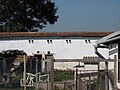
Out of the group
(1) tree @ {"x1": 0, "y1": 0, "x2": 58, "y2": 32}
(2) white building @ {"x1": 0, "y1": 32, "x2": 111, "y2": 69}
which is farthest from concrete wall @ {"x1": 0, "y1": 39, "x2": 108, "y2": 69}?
(1) tree @ {"x1": 0, "y1": 0, "x2": 58, "y2": 32}

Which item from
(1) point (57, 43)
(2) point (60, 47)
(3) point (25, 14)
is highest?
(3) point (25, 14)

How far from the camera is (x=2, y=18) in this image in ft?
163

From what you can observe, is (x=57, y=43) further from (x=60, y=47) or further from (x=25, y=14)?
(x=25, y=14)

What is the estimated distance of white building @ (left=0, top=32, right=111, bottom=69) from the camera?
104ft

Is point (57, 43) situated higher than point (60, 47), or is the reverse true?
point (57, 43)

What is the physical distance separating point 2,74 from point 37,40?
11334 mm

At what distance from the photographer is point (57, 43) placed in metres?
32.2

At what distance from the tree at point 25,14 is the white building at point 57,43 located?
1579 centimetres

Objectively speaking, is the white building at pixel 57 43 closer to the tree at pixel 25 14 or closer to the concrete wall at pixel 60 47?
the concrete wall at pixel 60 47

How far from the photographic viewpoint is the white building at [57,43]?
31.8 meters

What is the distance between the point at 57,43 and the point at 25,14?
21073mm

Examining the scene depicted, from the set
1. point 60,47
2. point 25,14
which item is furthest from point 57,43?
point 25,14

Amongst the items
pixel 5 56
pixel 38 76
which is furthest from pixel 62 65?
pixel 38 76

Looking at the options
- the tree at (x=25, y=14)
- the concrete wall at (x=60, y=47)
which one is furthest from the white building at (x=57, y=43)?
the tree at (x=25, y=14)
